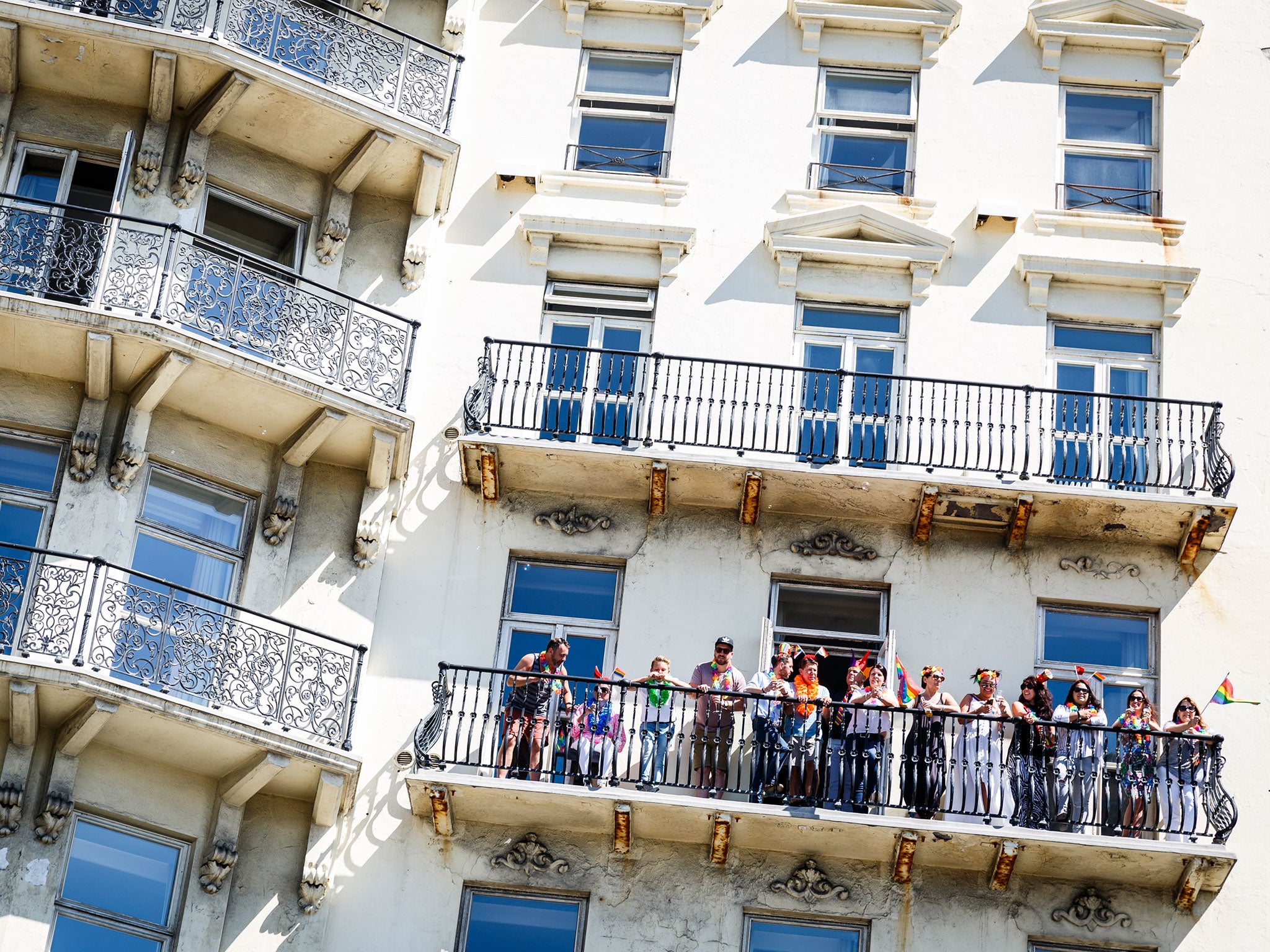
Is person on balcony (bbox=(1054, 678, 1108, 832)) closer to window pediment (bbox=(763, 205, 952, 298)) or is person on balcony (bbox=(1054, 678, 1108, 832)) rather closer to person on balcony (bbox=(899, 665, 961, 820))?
person on balcony (bbox=(899, 665, 961, 820))

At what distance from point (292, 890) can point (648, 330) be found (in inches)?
263

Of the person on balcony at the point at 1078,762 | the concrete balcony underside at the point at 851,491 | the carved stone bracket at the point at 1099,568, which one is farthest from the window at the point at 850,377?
the person on balcony at the point at 1078,762

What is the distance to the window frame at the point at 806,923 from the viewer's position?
1773 centimetres

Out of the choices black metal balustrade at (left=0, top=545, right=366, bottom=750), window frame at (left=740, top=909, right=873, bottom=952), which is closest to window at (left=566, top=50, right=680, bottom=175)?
black metal balustrade at (left=0, top=545, right=366, bottom=750)

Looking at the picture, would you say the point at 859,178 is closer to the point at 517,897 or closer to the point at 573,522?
the point at 573,522

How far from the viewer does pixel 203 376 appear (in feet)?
60.6

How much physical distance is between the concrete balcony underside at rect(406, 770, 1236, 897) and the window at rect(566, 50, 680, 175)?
7.00 m

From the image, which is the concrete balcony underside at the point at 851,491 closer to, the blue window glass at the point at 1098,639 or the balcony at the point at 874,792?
the blue window glass at the point at 1098,639

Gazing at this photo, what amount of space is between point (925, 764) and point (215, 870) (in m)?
6.12

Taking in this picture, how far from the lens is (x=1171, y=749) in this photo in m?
17.8

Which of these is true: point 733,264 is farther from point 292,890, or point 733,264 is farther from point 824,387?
point 292,890

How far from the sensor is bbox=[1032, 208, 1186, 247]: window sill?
68.8ft

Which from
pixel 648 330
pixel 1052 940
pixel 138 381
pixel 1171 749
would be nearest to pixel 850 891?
pixel 1052 940

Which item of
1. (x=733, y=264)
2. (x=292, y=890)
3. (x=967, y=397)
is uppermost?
(x=733, y=264)
